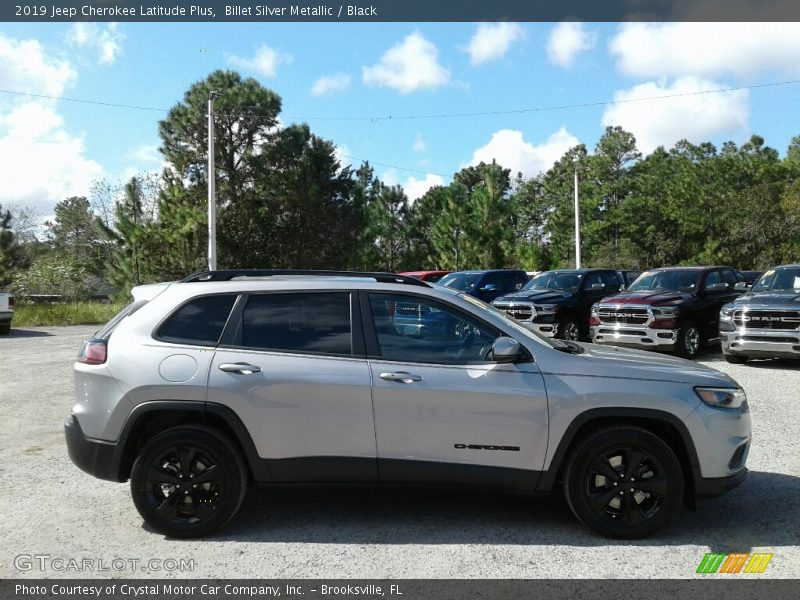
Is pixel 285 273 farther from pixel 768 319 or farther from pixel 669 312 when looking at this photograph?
pixel 669 312

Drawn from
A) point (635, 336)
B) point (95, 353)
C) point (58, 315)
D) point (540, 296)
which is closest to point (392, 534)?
point (95, 353)

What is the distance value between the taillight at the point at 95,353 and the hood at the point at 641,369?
3.04 meters

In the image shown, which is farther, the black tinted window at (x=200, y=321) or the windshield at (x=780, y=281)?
the windshield at (x=780, y=281)

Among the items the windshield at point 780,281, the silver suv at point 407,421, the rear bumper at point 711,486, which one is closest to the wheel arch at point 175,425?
the silver suv at point 407,421

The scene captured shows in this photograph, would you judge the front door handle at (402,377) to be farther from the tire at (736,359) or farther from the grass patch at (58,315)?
the grass patch at (58,315)

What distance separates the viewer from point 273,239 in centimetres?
4247

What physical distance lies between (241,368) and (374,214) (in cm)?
6119

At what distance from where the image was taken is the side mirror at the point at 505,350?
14.0ft

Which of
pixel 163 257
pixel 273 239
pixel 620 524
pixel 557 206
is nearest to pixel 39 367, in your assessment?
pixel 620 524

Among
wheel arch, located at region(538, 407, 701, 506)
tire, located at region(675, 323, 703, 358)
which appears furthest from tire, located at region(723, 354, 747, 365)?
wheel arch, located at region(538, 407, 701, 506)

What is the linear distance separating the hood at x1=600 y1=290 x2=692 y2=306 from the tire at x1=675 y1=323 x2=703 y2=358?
21.6 inches

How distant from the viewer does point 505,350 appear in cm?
426

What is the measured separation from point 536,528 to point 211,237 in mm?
24425
